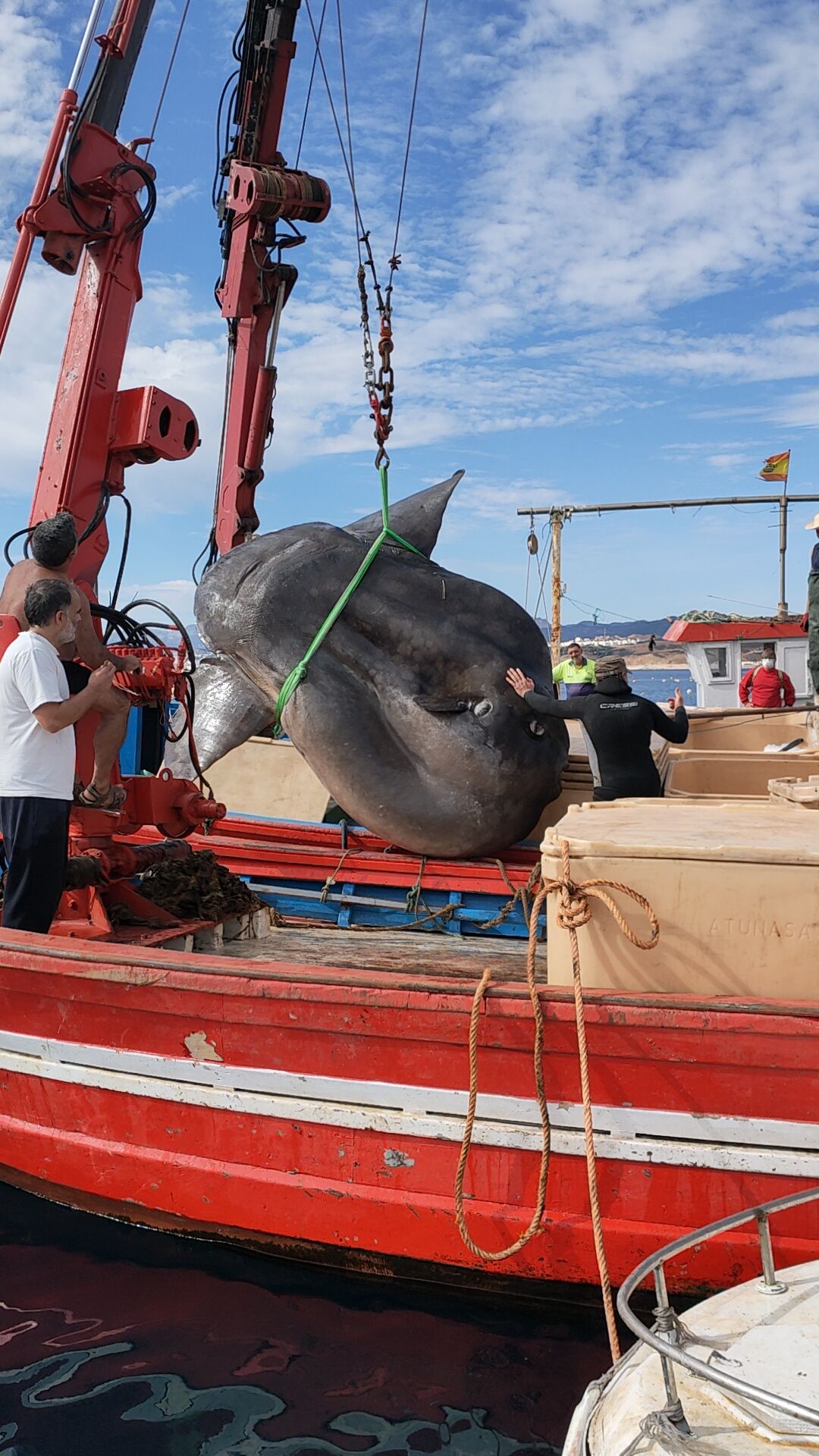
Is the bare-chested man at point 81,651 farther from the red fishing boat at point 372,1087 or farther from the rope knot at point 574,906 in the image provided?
the rope knot at point 574,906

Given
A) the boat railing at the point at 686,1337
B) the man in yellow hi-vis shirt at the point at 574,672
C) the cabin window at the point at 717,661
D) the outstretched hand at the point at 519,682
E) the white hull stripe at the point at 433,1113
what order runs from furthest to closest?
1. the cabin window at the point at 717,661
2. the man in yellow hi-vis shirt at the point at 574,672
3. the outstretched hand at the point at 519,682
4. the white hull stripe at the point at 433,1113
5. the boat railing at the point at 686,1337

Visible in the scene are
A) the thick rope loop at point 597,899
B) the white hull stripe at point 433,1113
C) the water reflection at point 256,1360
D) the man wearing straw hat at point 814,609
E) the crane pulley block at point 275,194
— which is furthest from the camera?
the crane pulley block at point 275,194

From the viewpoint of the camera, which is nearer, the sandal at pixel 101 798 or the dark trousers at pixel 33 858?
the dark trousers at pixel 33 858

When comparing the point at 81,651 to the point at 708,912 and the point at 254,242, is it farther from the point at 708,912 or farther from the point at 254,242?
the point at 254,242

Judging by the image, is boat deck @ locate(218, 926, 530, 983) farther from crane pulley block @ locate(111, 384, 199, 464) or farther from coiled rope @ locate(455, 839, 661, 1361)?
crane pulley block @ locate(111, 384, 199, 464)

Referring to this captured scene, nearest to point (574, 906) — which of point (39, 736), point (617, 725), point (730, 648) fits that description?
point (39, 736)

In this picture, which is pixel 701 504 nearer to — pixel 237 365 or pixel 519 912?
pixel 237 365

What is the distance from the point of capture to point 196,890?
5125 millimetres

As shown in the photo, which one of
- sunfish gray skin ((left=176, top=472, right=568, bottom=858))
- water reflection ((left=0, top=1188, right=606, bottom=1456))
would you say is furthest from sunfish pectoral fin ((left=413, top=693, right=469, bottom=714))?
water reflection ((left=0, top=1188, right=606, bottom=1456))

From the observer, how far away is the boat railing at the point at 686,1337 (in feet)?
5.98

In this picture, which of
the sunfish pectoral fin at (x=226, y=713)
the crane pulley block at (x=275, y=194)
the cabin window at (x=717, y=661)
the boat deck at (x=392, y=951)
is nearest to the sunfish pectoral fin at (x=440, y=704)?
the sunfish pectoral fin at (x=226, y=713)

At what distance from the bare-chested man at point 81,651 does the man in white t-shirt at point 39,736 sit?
0.65 ft

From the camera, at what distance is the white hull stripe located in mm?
3131

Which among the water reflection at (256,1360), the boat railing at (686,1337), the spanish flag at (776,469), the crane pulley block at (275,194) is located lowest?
the water reflection at (256,1360)
